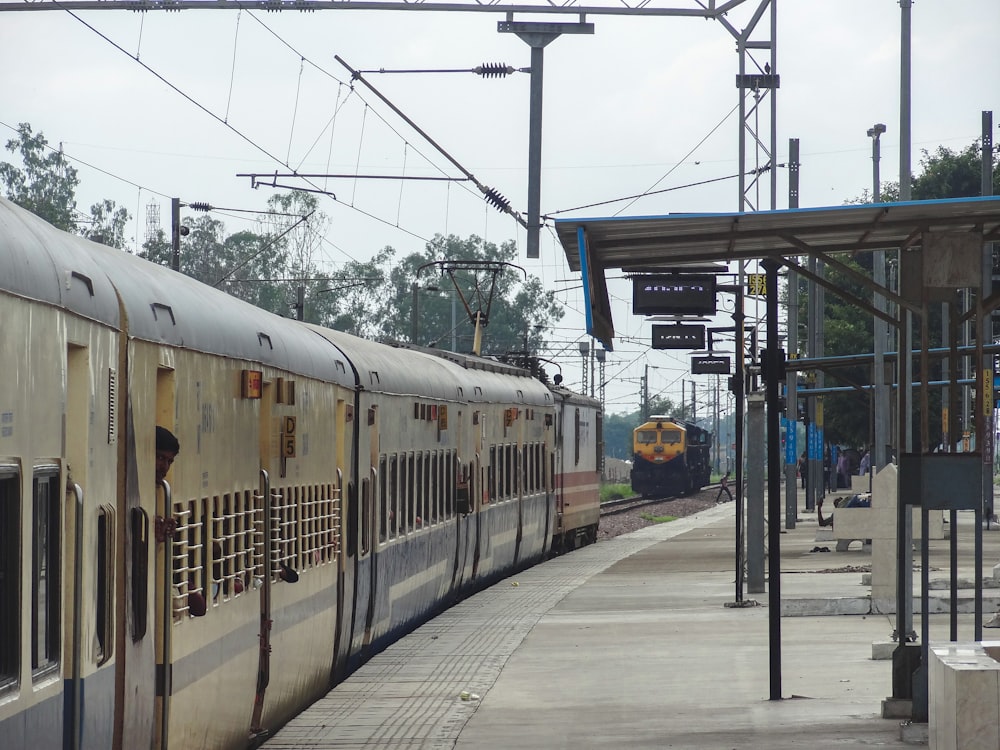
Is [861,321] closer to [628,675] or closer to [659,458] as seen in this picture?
[659,458]

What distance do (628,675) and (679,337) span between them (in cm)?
902

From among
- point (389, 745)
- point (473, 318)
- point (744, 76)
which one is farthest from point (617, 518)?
point (389, 745)

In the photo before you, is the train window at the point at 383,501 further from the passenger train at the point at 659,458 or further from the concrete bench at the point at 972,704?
the passenger train at the point at 659,458

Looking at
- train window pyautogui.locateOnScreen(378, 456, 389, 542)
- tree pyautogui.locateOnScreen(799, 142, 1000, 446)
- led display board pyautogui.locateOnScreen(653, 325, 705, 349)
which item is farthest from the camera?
tree pyautogui.locateOnScreen(799, 142, 1000, 446)

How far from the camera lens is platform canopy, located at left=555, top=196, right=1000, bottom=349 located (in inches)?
362

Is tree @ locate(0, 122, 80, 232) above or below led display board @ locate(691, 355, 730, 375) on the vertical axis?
above

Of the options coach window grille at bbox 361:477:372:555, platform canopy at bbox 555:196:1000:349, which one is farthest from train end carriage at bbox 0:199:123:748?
coach window grille at bbox 361:477:372:555

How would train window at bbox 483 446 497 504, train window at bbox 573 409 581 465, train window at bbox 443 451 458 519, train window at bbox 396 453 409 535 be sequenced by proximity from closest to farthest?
train window at bbox 396 453 409 535 → train window at bbox 443 451 458 519 → train window at bbox 483 446 497 504 → train window at bbox 573 409 581 465

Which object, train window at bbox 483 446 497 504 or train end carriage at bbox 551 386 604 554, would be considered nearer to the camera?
train window at bbox 483 446 497 504

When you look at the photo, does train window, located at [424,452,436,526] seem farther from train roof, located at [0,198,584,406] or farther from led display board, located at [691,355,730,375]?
led display board, located at [691,355,730,375]

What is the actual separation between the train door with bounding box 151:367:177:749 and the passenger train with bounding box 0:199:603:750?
A: 0.01m

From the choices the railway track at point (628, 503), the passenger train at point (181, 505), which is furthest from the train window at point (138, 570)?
the railway track at point (628, 503)

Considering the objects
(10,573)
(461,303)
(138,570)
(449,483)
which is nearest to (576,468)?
(449,483)

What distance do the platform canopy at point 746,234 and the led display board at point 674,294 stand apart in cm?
517
